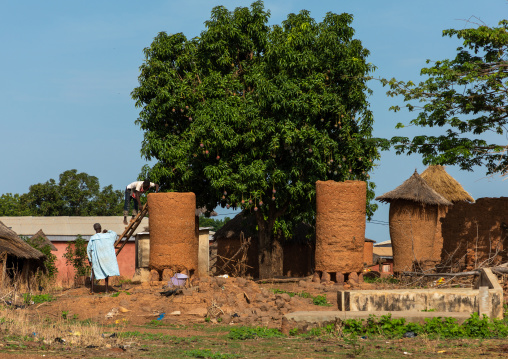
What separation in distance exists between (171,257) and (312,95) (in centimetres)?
706

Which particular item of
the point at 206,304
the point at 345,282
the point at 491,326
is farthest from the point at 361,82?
the point at 491,326

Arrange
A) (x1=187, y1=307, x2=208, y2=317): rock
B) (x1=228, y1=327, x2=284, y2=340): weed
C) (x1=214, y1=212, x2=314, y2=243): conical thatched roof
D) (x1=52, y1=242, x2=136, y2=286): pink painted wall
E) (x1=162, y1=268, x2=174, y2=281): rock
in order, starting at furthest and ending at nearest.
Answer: (x1=52, y1=242, x2=136, y2=286): pink painted wall → (x1=214, y1=212, x2=314, y2=243): conical thatched roof → (x1=162, y1=268, x2=174, y2=281): rock → (x1=187, y1=307, x2=208, y2=317): rock → (x1=228, y1=327, x2=284, y2=340): weed

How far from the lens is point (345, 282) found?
1673 cm

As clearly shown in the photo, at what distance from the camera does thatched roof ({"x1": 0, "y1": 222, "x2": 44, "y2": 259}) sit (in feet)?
62.5

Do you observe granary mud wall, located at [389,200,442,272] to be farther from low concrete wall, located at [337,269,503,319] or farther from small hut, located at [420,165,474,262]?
low concrete wall, located at [337,269,503,319]

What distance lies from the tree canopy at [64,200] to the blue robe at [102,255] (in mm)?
32926

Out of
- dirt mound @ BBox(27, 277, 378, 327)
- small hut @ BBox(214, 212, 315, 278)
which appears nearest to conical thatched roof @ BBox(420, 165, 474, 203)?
small hut @ BBox(214, 212, 315, 278)

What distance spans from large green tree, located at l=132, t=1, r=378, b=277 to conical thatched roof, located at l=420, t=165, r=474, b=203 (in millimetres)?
5881

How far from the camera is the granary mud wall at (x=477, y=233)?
→ 17.0m

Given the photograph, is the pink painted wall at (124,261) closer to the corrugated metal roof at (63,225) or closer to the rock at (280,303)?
the corrugated metal roof at (63,225)

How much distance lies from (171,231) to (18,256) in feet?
16.4

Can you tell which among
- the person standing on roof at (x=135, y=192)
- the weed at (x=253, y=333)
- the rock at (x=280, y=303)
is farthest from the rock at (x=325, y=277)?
the person standing on roof at (x=135, y=192)

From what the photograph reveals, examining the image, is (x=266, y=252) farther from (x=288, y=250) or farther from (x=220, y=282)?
(x=220, y=282)

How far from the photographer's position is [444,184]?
90.7 feet
